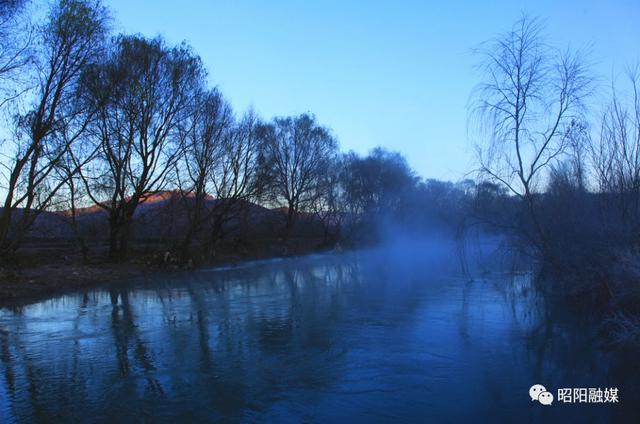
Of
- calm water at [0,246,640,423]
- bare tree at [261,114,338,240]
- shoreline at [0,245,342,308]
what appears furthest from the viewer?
bare tree at [261,114,338,240]

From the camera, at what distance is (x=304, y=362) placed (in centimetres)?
916

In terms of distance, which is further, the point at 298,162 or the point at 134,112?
the point at 298,162

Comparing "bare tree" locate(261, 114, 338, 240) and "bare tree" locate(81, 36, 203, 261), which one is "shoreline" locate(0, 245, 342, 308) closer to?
"bare tree" locate(81, 36, 203, 261)

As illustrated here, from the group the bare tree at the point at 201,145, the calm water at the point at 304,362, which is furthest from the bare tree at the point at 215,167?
the calm water at the point at 304,362

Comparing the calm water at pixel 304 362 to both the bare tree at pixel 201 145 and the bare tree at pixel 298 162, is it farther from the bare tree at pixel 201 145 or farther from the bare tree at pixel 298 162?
the bare tree at pixel 298 162

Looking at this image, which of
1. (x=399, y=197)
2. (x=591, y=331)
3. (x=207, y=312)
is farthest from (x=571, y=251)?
(x=399, y=197)

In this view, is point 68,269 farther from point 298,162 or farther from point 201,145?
point 298,162

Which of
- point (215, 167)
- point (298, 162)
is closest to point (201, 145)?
point (215, 167)

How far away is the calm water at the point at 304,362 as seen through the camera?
6852mm

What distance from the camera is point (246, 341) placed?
1082cm

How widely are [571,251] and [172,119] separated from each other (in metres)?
A: 24.1

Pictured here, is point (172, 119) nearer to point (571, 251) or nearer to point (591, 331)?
point (571, 251)

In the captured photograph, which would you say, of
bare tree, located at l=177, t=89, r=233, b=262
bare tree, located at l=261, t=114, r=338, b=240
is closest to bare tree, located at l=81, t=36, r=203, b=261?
bare tree, located at l=177, t=89, r=233, b=262

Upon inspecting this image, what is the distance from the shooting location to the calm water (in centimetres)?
685
